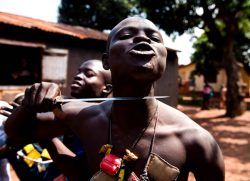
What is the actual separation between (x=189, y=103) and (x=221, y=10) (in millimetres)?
8447

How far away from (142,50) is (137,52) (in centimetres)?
5

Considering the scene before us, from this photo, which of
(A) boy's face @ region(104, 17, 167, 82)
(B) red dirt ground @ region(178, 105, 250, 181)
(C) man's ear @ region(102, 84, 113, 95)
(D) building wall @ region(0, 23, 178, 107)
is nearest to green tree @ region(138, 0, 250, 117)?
(B) red dirt ground @ region(178, 105, 250, 181)

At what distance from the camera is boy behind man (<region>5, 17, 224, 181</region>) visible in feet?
3.81

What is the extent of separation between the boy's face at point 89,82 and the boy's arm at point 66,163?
2.22 ft

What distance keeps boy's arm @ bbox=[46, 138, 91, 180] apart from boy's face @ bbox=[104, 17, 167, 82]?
0.82 m

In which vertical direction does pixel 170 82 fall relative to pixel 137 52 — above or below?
below

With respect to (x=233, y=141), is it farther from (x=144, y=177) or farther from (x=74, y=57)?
(x=144, y=177)

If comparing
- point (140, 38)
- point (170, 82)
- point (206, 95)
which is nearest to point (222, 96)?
point (206, 95)

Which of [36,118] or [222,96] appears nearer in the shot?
[36,118]

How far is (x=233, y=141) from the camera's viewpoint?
699 centimetres

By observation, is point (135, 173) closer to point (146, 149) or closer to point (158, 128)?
point (146, 149)

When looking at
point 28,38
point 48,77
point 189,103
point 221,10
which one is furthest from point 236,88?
point 28,38

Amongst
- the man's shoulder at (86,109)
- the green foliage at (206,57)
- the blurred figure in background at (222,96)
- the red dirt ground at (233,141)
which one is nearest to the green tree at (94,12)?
the green foliage at (206,57)

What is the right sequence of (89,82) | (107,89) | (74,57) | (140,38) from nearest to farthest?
(140,38) < (89,82) < (107,89) < (74,57)
